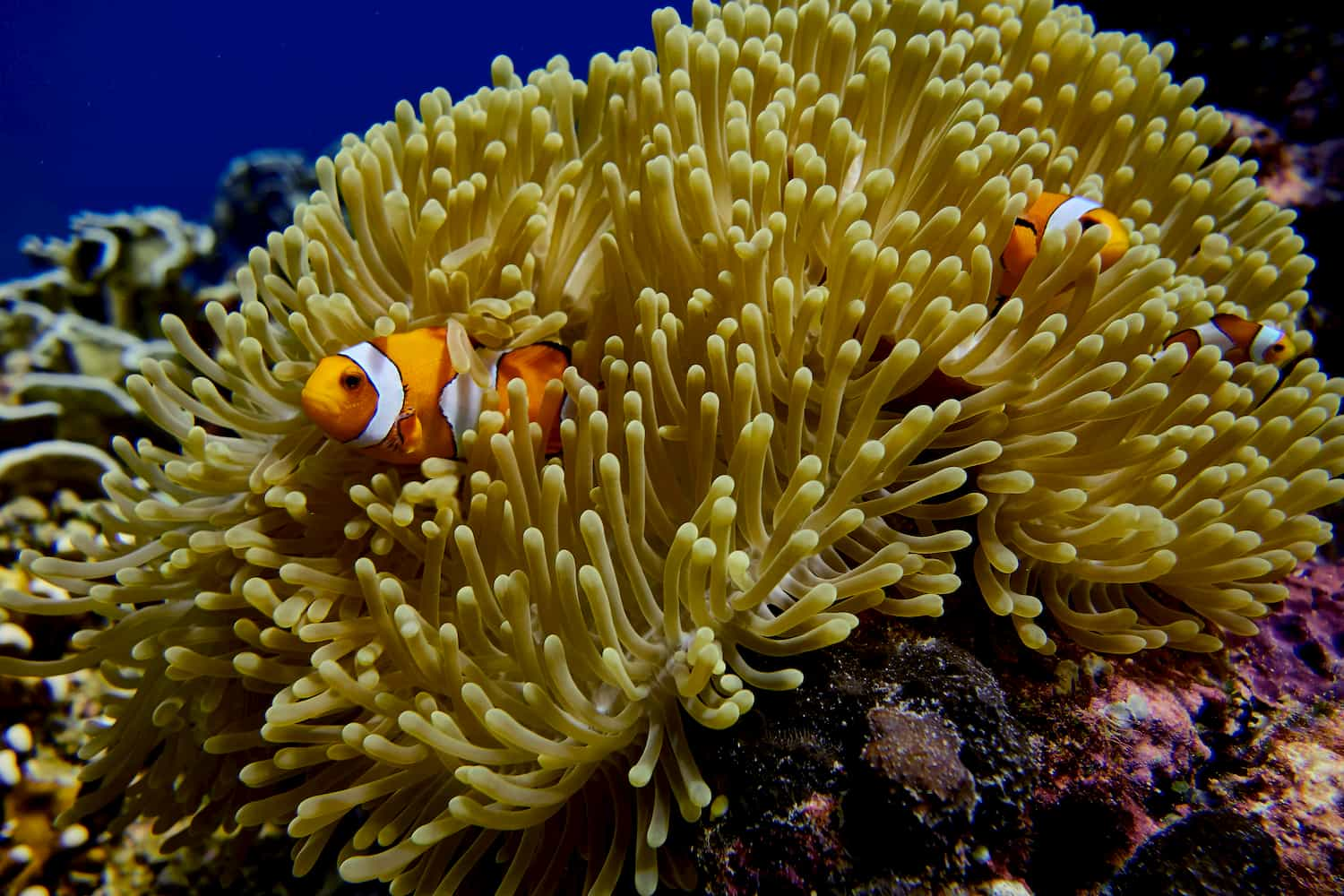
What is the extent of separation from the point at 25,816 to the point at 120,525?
101 centimetres

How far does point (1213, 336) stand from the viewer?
5.02ft

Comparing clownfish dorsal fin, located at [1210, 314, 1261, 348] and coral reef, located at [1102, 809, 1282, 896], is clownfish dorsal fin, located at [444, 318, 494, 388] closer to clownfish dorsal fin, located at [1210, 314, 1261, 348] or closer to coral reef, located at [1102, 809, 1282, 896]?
coral reef, located at [1102, 809, 1282, 896]

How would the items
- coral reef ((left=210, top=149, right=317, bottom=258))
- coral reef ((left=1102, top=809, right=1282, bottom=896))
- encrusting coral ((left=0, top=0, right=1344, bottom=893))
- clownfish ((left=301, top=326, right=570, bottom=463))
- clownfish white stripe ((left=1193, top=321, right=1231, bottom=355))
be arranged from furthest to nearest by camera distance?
coral reef ((left=210, top=149, right=317, bottom=258))
clownfish white stripe ((left=1193, top=321, right=1231, bottom=355))
clownfish ((left=301, top=326, right=570, bottom=463))
encrusting coral ((left=0, top=0, right=1344, bottom=893))
coral reef ((left=1102, top=809, right=1282, bottom=896))

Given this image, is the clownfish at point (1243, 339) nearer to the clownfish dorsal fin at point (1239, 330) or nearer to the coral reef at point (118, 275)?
the clownfish dorsal fin at point (1239, 330)

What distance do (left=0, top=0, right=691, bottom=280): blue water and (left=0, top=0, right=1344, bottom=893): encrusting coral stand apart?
30159mm

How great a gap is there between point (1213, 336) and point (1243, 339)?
0.23ft

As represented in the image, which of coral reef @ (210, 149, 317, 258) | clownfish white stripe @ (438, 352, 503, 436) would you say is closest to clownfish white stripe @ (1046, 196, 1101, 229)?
clownfish white stripe @ (438, 352, 503, 436)

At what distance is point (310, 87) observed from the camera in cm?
4091

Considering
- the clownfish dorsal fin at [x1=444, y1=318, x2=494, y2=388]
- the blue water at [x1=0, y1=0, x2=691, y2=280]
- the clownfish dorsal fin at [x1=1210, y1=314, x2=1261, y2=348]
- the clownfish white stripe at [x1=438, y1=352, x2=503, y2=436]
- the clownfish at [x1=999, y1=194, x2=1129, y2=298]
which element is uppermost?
the blue water at [x1=0, y1=0, x2=691, y2=280]

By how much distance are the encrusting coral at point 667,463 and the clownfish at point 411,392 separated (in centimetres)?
4

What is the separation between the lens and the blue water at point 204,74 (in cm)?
3162

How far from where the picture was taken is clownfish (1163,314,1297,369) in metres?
1.53

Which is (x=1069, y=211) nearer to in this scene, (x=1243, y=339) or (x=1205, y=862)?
(x=1243, y=339)

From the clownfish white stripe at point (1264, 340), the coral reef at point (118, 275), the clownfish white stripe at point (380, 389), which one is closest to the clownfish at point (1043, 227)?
the clownfish white stripe at point (1264, 340)
